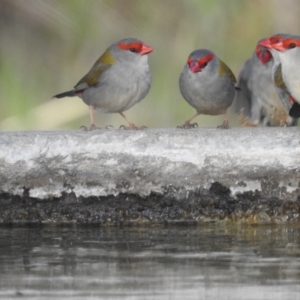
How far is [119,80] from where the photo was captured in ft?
22.1

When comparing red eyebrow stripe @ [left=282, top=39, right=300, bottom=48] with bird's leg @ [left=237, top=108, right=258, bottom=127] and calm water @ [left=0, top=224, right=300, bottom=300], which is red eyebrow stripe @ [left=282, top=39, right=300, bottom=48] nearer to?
calm water @ [left=0, top=224, right=300, bottom=300]

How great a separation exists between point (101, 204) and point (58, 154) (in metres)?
0.35

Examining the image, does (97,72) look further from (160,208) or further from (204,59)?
(160,208)

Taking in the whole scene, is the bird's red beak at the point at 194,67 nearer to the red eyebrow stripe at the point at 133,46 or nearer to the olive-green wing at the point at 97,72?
the red eyebrow stripe at the point at 133,46

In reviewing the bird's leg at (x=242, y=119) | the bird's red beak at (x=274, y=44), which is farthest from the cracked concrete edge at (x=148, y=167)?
the bird's leg at (x=242, y=119)

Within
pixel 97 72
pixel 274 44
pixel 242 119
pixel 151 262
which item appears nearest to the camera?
pixel 151 262

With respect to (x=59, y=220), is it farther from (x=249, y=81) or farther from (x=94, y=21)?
(x=94, y=21)

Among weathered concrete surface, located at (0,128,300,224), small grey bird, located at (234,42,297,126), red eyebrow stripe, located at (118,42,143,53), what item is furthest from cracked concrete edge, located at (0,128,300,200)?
small grey bird, located at (234,42,297,126)

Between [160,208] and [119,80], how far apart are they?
1.32 metres

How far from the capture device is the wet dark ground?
5645mm

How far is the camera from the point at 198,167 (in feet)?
18.6

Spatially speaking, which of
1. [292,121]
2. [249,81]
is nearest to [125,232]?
[292,121]

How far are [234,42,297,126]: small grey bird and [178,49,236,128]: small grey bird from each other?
857 mm

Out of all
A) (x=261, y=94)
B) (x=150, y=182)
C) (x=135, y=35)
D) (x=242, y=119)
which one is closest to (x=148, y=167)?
(x=150, y=182)
